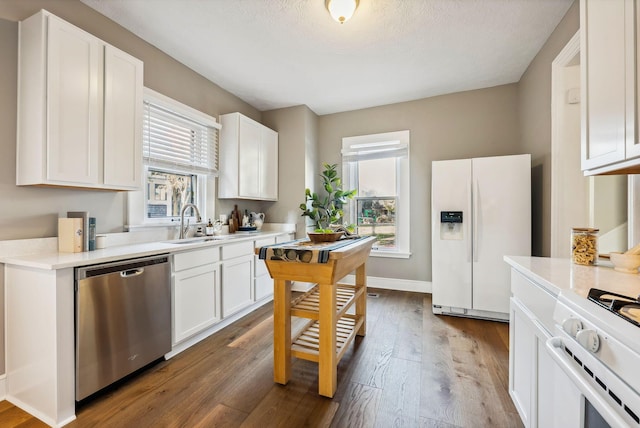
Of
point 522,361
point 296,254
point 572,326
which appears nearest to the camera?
point 572,326

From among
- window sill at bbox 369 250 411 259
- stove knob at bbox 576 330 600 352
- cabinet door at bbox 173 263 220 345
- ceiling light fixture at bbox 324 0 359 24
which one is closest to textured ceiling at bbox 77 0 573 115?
ceiling light fixture at bbox 324 0 359 24

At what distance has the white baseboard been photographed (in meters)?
3.89

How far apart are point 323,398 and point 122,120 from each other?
250 centimetres

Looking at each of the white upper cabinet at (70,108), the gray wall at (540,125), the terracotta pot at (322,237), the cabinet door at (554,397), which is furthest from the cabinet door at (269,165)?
the cabinet door at (554,397)

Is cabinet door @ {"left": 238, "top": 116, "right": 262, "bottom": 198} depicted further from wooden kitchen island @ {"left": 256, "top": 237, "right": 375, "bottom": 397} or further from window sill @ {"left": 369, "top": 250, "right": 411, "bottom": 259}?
window sill @ {"left": 369, "top": 250, "right": 411, "bottom": 259}

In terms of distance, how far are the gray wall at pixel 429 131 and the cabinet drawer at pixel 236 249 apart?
1995 millimetres

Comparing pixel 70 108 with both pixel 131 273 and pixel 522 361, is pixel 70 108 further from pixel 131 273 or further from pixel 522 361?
pixel 522 361

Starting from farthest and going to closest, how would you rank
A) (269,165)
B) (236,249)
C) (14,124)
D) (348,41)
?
(269,165) → (236,249) → (348,41) → (14,124)

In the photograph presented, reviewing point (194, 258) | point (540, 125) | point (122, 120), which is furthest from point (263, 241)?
point (540, 125)

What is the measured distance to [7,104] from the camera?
5.79 feet

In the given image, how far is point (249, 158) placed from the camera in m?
3.59

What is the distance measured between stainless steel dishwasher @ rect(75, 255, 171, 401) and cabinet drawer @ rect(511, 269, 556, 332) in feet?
7.58

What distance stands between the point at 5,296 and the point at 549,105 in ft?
14.7

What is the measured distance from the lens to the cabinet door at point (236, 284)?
2.71 metres
